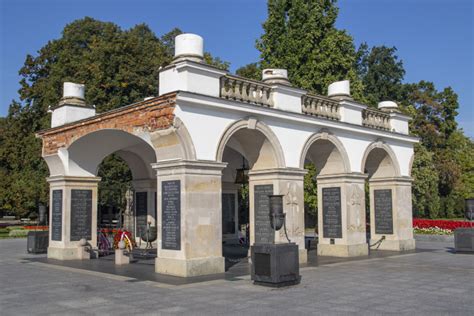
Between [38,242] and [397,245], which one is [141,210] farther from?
[397,245]

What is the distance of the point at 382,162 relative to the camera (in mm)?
19375

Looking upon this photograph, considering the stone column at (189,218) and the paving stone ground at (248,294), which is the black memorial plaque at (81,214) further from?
the stone column at (189,218)

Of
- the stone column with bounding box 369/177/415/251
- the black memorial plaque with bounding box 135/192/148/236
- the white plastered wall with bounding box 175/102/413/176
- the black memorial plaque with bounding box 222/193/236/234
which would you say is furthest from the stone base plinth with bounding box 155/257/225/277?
the black memorial plaque with bounding box 222/193/236/234

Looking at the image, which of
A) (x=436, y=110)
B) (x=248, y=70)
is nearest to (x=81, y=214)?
(x=248, y=70)

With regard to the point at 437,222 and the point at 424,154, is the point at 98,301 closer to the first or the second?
the point at 437,222

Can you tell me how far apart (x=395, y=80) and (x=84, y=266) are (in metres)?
38.4

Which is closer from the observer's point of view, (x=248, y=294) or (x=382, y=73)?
(x=248, y=294)

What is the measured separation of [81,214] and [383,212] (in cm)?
1109

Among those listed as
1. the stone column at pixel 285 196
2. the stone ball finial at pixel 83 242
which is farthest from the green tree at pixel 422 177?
the stone ball finial at pixel 83 242

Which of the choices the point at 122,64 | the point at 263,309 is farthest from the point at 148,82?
the point at 263,309

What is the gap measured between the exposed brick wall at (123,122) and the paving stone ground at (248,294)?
3.83m

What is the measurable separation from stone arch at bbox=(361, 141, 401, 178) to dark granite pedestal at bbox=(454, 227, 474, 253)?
3074 mm

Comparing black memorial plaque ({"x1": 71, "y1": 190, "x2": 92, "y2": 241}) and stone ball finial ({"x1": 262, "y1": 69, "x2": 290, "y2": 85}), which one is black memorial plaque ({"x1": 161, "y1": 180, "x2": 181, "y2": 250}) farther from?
black memorial plaque ({"x1": 71, "y1": 190, "x2": 92, "y2": 241})

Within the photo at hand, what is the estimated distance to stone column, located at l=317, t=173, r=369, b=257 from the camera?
1648cm
